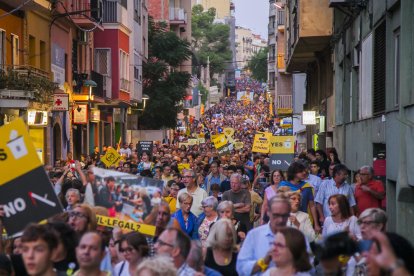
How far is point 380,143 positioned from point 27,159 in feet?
37.0

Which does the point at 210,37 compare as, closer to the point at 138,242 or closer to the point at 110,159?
the point at 110,159

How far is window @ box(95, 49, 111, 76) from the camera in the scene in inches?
1973

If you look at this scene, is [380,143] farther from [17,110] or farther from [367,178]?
[17,110]

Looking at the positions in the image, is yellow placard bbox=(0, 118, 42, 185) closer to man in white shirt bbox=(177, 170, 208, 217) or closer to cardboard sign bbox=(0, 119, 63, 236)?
cardboard sign bbox=(0, 119, 63, 236)

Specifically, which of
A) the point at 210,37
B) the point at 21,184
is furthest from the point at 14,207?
the point at 210,37

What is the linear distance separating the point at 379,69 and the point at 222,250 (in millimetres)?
11401

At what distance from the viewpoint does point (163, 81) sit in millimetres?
63531

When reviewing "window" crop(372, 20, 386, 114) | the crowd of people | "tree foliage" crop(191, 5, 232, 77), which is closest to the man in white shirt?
the crowd of people

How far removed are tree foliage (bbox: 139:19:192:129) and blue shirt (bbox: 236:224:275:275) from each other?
5182cm

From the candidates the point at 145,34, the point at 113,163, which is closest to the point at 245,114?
the point at 145,34

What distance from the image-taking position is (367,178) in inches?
643

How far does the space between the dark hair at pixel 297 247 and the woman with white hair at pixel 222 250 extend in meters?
1.99

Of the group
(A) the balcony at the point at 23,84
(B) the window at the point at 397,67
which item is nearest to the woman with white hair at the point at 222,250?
(B) the window at the point at 397,67

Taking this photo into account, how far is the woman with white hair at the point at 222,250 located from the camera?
34.3ft
